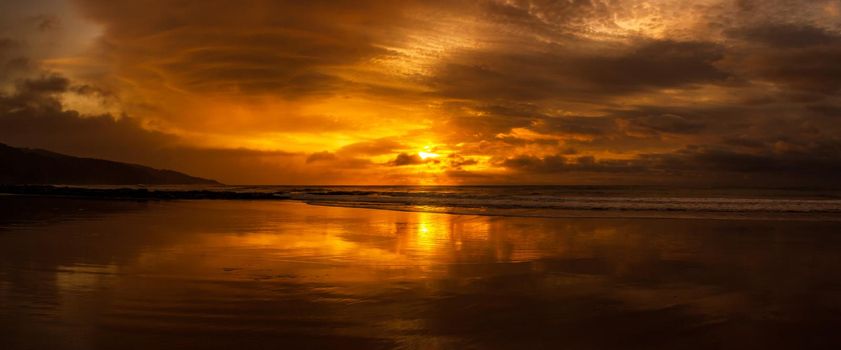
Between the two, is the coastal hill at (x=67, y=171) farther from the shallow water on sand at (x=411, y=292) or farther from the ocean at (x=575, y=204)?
the shallow water on sand at (x=411, y=292)

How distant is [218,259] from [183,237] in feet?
14.6

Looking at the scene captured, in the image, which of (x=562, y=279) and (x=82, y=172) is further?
(x=82, y=172)

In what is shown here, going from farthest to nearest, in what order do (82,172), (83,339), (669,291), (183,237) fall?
(82,172), (183,237), (669,291), (83,339)

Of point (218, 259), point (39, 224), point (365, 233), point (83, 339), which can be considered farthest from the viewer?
point (39, 224)

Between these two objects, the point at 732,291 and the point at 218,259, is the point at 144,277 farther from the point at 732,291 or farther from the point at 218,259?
the point at 732,291

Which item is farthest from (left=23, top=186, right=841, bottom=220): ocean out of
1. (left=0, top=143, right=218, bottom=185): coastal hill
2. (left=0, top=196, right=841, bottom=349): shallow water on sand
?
(left=0, top=143, right=218, bottom=185): coastal hill

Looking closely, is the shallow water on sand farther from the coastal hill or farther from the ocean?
the coastal hill

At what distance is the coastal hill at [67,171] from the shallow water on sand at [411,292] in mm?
111084

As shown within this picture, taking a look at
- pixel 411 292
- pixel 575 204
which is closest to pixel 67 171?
pixel 575 204

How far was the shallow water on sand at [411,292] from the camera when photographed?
5.86m

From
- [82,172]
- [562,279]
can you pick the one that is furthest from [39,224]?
[82,172]

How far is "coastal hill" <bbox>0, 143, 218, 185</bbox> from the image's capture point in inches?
4370

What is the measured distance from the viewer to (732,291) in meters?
8.41

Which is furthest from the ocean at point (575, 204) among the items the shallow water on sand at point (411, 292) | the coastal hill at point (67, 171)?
the coastal hill at point (67, 171)
